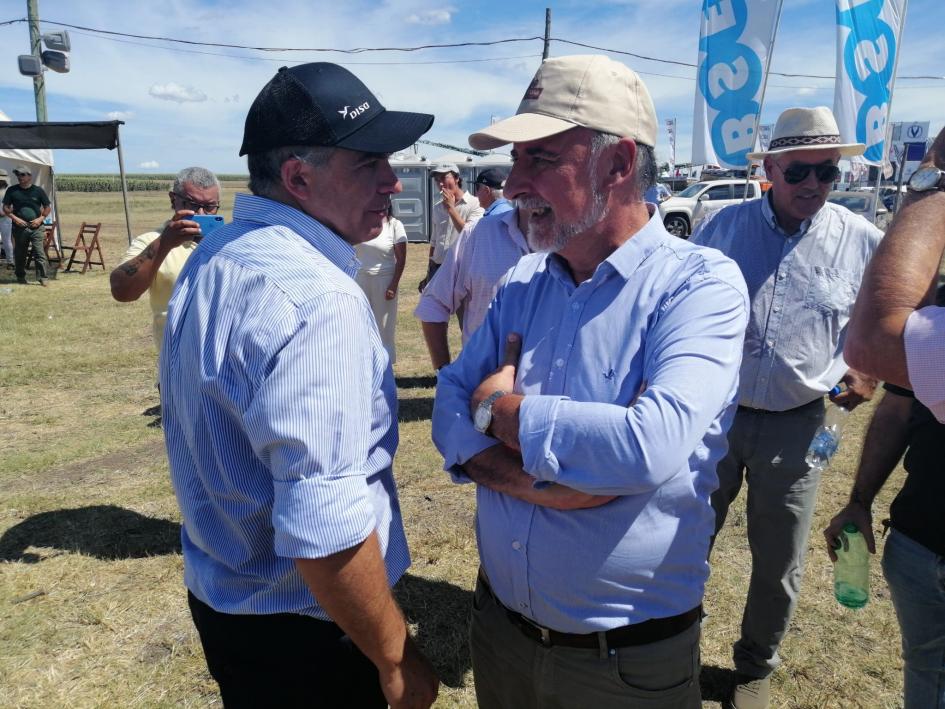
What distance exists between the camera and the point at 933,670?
5.34 ft

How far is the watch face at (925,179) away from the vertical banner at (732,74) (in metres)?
7.90

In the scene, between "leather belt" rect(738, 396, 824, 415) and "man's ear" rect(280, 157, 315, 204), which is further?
"leather belt" rect(738, 396, 824, 415)

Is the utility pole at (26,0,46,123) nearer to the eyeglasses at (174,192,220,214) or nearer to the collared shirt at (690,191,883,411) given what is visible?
the eyeglasses at (174,192,220,214)

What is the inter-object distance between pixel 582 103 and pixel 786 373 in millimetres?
1597

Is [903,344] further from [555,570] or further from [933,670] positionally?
[933,670]

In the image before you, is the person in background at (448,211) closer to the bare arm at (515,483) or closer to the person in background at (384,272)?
the person in background at (384,272)

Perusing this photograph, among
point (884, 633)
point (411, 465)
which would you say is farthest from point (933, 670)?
point (411, 465)

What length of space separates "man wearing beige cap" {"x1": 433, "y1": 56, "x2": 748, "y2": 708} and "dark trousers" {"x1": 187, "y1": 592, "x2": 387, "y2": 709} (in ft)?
1.32

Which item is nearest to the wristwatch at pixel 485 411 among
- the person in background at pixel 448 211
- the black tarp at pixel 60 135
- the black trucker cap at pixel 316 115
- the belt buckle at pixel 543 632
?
the belt buckle at pixel 543 632

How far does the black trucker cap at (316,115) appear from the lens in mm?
1413

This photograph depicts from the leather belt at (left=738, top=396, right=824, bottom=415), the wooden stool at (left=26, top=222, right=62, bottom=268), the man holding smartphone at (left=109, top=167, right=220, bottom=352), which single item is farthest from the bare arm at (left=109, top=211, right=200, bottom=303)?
the wooden stool at (left=26, top=222, right=62, bottom=268)

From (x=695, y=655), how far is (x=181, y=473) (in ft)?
4.13

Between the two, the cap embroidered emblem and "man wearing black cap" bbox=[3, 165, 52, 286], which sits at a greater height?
the cap embroidered emblem

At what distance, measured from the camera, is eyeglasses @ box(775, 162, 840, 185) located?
9.04ft
